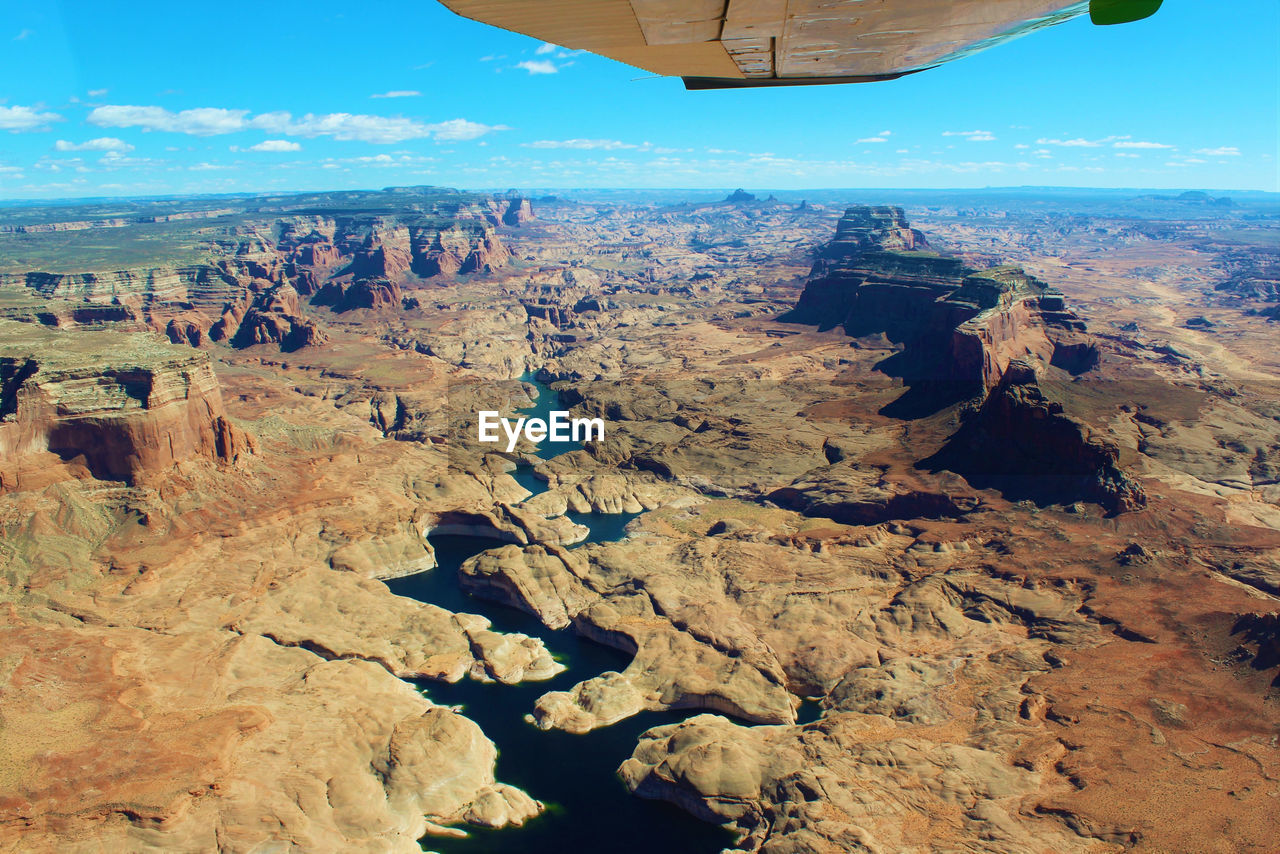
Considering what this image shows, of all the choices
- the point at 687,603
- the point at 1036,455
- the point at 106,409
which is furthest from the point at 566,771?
the point at 1036,455

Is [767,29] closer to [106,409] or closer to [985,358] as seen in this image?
[106,409]

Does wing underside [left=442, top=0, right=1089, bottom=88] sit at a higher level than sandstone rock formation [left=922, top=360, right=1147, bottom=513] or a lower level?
higher

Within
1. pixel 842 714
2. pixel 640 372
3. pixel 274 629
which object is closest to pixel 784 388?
pixel 640 372

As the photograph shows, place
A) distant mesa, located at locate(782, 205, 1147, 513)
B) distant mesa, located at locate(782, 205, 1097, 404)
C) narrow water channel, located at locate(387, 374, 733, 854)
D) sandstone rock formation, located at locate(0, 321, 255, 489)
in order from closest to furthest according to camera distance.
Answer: narrow water channel, located at locate(387, 374, 733, 854)
sandstone rock formation, located at locate(0, 321, 255, 489)
distant mesa, located at locate(782, 205, 1147, 513)
distant mesa, located at locate(782, 205, 1097, 404)

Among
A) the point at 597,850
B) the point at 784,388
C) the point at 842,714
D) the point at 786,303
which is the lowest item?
the point at 597,850

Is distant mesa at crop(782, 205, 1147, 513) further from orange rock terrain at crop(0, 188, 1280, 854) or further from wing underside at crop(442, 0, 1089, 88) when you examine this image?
wing underside at crop(442, 0, 1089, 88)

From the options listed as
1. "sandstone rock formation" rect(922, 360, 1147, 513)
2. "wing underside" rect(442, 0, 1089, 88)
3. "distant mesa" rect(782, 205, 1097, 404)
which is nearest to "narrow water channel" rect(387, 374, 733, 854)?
"wing underside" rect(442, 0, 1089, 88)

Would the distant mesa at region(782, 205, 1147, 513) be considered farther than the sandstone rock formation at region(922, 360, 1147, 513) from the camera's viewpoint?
Yes

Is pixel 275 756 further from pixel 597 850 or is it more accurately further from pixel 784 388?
pixel 784 388
